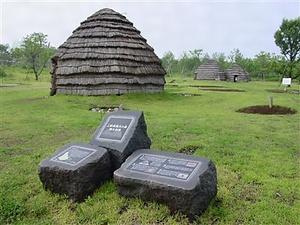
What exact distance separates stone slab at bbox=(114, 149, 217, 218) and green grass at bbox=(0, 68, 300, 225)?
0.44 ft

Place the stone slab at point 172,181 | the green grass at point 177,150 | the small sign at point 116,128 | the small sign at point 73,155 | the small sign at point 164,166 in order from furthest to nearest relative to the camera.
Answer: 1. the small sign at point 116,128
2. the small sign at point 73,155
3. the small sign at point 164,166
4. the green grass at point 177,150
5. the stone slab at point 172,181

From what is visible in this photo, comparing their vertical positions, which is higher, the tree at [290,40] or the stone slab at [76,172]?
the tree at [290,40]

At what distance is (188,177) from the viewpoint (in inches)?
147

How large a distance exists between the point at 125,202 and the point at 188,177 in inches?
39.2

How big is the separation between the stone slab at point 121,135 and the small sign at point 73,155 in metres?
0.28

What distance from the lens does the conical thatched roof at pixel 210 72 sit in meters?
43.4

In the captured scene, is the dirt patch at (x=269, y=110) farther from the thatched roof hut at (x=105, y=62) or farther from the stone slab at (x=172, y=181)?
the stone slab at (x=172, y=181)

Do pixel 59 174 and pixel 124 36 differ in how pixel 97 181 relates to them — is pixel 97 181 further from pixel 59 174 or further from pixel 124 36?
pixel 124 36

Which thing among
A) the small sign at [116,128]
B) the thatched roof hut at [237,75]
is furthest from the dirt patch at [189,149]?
the thatched roof hut at [237,75]

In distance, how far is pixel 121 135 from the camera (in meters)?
4.73

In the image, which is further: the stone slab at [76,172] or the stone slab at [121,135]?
the stone slab at [121,135]

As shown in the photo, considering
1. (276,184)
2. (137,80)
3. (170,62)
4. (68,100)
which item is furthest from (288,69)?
(170,62)

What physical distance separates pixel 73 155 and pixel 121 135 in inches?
32.6

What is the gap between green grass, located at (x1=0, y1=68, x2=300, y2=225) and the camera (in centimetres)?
375
